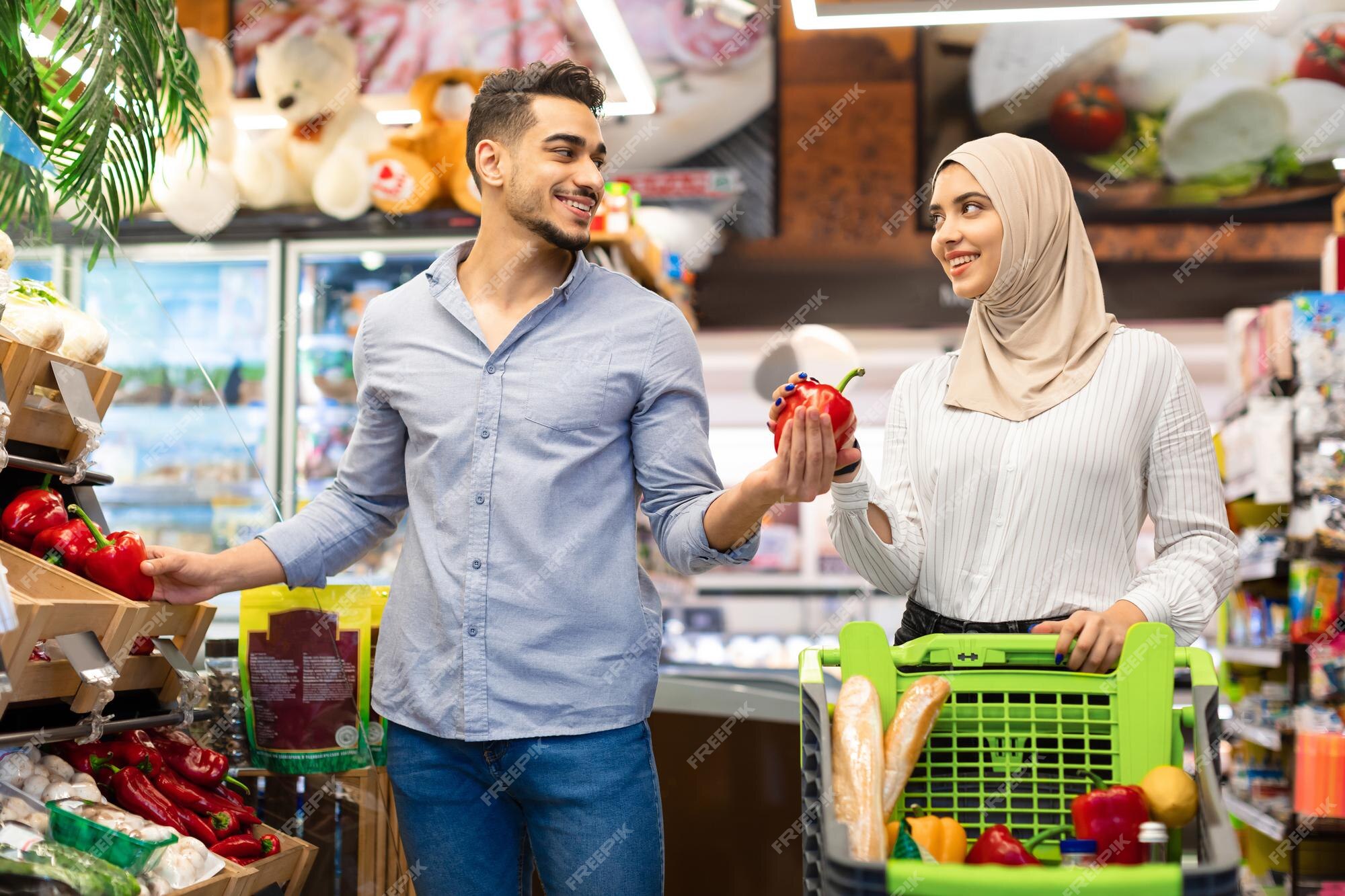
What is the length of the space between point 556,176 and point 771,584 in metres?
5.93

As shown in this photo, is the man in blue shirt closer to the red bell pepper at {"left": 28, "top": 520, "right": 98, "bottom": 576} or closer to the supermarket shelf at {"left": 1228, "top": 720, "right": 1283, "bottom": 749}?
the red bell pepper at {"left": 28, "top": 520, "right": 98, "bottom": 576}

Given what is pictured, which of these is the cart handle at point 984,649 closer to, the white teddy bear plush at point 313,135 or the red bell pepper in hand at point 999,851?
the red bell pepper in hand at point 999,851

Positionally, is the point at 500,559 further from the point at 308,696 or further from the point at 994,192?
the point at 994,192

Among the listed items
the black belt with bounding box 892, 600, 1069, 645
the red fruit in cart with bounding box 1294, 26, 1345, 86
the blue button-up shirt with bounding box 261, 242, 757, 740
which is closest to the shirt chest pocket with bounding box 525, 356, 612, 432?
the blue button-up shirt with bounding box 261, 242, 757, 740

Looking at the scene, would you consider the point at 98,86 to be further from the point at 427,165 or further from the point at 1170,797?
the point at 427,165

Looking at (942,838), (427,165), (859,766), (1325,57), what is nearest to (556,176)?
(859,766)

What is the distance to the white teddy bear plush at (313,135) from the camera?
19.3 ft

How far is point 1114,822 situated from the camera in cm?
150

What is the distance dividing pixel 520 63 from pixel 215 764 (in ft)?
19.3

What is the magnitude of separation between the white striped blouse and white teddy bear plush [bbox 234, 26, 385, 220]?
14.5ft

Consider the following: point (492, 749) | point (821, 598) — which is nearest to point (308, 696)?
point (492, 749)

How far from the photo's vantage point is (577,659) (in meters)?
1.93

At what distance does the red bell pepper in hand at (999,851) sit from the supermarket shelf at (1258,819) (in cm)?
341

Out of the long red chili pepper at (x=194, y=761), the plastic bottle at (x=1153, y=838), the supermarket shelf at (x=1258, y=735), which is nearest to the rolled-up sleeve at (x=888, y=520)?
the plastic bottle at (x=1153, y=838)
